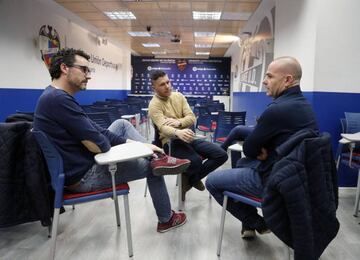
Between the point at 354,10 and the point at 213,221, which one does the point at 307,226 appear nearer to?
the point at 213,221

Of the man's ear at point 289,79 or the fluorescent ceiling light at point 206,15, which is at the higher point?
the fluorescent ceiling light at point 206,15

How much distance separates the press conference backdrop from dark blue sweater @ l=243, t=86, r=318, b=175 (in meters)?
13.2

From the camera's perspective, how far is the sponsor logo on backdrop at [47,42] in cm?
599

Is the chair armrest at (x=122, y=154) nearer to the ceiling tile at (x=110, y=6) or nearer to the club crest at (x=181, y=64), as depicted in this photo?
the ceiling tile at (x=110, y=6)

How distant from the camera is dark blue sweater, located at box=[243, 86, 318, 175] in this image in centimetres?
149

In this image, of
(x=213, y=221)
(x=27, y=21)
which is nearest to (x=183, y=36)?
(x=27, y=21)

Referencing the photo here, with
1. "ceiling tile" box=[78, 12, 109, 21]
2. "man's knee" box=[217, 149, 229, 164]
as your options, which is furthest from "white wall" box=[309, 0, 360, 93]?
"ceiling tile" box=[78, 12, 109, 21]

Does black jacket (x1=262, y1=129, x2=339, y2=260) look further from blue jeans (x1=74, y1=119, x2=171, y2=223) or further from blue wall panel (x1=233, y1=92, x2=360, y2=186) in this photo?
blue wall panel (x1=233, y1=92, x2=360, y2=186)

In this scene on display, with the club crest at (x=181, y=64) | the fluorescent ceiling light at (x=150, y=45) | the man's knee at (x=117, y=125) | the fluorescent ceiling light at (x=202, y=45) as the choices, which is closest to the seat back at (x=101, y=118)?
the man's knee at (x=117, y=125)

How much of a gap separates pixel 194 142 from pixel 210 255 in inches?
44.2

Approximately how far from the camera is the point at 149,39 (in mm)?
9969

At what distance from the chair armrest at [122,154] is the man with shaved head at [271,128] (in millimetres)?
518

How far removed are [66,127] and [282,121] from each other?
3.99 feet

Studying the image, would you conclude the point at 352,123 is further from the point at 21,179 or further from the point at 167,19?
the point at 167,19
